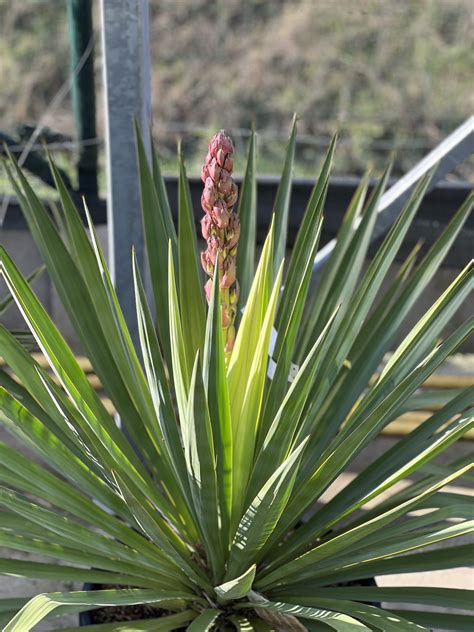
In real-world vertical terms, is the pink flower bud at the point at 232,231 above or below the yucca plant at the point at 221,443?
above

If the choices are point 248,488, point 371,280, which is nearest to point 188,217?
point 371,280

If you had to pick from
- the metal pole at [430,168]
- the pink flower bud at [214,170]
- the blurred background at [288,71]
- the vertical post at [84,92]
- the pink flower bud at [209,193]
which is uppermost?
the blurred background at [288,71]

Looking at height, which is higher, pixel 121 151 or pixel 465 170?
pixel 465 170

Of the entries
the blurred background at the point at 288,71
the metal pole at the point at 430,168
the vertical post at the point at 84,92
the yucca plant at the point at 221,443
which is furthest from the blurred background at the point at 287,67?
the yucca plant at the point at 221,443

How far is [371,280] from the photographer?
4.19 ft

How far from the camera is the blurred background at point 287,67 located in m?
8.60

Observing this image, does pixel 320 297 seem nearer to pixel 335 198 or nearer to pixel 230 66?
pixel 335 198

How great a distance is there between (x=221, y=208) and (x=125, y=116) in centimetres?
60

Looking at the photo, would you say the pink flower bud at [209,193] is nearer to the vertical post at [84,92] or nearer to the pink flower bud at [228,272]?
the pink flower bud at [228,272]

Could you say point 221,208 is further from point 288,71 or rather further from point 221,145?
point 288,71

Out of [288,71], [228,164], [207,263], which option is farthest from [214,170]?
[288,71]

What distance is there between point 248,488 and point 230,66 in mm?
9137

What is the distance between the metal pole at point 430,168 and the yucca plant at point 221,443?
285 mm

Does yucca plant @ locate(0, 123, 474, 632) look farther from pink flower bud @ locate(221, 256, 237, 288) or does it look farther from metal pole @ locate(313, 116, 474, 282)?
metal pole @ locate(313, 116, 474, 282)
